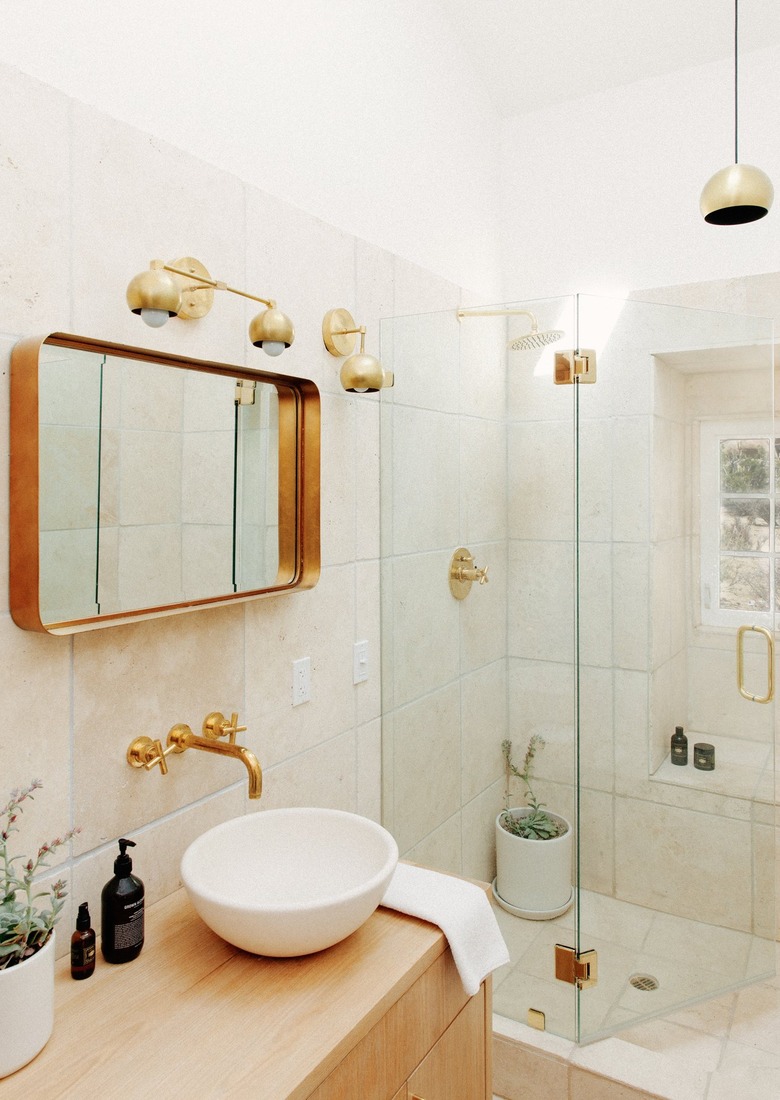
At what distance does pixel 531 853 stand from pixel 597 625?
64cm

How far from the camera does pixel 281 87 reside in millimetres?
1707

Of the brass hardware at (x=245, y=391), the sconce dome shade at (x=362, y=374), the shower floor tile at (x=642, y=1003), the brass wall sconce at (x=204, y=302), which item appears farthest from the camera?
the shower floor tile at (x=642, y=1003)

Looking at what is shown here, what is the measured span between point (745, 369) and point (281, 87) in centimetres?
→ 140

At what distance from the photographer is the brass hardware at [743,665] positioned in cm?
206

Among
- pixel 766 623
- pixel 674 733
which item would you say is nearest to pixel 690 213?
pixel 766 623

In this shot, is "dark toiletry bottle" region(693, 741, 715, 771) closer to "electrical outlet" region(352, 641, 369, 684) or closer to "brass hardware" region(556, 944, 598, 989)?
"brass hardware" region(556, 944, 598, 989)

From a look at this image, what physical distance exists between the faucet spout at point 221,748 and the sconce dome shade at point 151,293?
750 millimetres

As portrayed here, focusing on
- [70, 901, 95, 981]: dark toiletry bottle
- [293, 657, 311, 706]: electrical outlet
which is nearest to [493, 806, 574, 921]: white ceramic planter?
[293, 657, 311, 706]: electrical outlet

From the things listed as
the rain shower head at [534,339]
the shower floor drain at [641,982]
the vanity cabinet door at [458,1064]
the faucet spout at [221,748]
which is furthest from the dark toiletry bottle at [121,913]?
the rain shower head at [534,339]

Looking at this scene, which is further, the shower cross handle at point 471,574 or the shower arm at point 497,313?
the shower cross handle at point 471,574

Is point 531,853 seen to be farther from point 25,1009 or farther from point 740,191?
point 740,191

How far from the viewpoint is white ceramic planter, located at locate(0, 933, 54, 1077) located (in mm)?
928

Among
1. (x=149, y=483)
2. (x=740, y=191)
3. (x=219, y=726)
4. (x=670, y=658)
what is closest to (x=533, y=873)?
(x=670, y=658)

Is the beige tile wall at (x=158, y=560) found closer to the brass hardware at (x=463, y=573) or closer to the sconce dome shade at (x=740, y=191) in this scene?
the brass hardware at (x=463, y=573)
